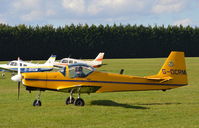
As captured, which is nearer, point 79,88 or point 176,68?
point 79,88

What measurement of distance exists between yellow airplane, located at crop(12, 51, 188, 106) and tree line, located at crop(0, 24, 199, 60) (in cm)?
6810

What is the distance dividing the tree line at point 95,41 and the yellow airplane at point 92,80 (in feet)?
223

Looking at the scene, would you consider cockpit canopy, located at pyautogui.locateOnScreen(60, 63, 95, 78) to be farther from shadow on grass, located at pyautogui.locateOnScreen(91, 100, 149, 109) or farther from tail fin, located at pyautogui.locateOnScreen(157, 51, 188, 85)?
tail fin, located at pyautogui.locateOnScreen(157, 51, 188, 85)

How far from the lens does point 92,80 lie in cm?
1631

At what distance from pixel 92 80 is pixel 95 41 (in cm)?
7838

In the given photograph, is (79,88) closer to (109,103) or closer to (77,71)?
(77,71)

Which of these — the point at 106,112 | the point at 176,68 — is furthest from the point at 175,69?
the point at 106,112

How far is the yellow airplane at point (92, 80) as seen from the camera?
1595 cm

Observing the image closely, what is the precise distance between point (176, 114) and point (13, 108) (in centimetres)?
653

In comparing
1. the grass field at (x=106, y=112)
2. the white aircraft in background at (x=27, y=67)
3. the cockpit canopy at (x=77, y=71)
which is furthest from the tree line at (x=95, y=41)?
the cockpit canopy at (x=77, y=71)

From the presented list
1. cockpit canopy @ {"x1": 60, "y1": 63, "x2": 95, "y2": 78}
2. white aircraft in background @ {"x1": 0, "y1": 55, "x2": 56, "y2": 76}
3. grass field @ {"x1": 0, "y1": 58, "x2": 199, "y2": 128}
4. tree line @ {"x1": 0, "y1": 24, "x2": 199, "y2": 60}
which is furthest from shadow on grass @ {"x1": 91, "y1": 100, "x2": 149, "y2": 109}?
tree line @ {"x1": 0, "y1": 24, "x2": 199, "y2": 60}

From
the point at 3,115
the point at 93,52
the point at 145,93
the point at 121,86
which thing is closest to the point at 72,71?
the point at 121,86

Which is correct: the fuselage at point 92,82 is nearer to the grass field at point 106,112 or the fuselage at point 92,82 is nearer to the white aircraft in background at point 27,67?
the grass field at point 106,112

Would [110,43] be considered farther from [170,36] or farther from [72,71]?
[72,71]
